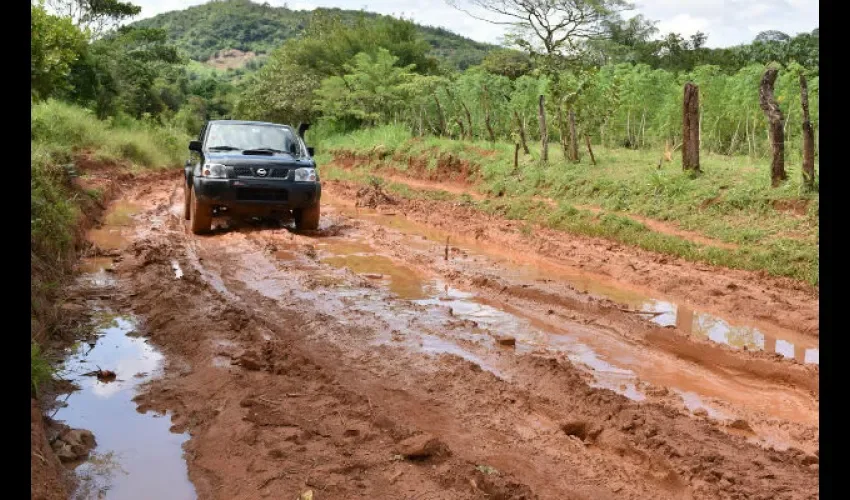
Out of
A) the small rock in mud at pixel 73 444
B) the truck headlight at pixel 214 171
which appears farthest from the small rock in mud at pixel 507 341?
the truck headlight at pixel 214 171

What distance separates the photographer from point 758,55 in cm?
2964

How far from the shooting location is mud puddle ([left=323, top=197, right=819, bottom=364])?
6.49m

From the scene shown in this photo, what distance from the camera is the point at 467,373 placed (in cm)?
523

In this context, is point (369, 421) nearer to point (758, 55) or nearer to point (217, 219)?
point (217, 219)

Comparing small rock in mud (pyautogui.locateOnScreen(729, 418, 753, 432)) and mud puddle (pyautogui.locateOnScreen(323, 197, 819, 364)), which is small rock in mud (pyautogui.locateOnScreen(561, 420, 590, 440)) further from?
mud puddle (pyautogui.locateOnScreen(323, 197, 819, 364))

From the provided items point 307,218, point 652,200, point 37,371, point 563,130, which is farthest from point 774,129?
point 37,371

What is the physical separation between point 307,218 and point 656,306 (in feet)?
20.6

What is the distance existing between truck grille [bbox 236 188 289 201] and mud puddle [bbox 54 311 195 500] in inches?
201

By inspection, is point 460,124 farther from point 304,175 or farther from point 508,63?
point 508,63

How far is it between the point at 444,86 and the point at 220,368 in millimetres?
21675

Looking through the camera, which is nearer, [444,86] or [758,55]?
[444,86]

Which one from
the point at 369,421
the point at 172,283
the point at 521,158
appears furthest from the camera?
the point at 521,158
